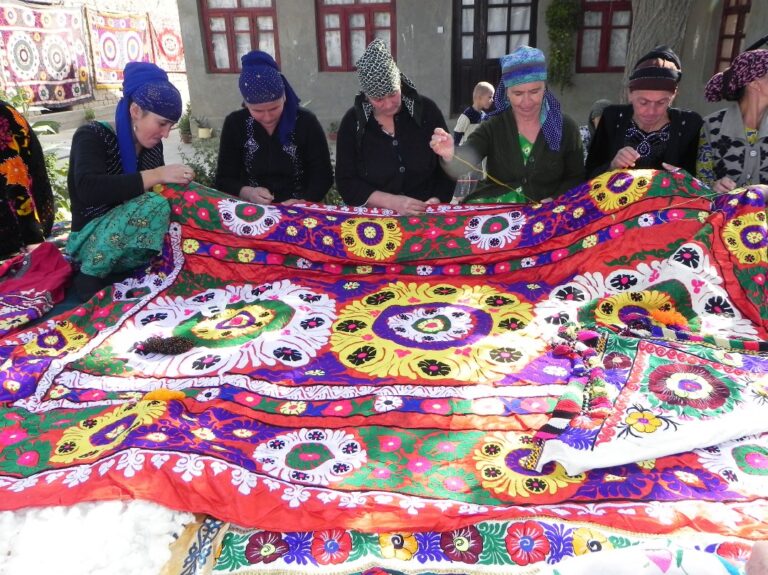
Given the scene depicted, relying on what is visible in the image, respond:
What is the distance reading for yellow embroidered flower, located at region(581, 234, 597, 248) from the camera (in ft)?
8.94

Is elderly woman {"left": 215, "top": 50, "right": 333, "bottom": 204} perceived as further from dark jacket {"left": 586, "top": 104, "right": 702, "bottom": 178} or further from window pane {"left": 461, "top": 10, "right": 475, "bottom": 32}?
window pane {"left": 461, "top": 10, "right": 475, "bottom": 32}

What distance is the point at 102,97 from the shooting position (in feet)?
47.0

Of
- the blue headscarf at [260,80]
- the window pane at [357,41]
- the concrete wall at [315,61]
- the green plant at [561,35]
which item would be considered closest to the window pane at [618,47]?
the green plant at [561,35]

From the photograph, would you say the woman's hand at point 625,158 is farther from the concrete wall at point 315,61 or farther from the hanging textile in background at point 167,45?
the hanging textile in background at point 167,45

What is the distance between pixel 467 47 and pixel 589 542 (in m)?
9.68

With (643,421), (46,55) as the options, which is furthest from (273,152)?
(46,55)

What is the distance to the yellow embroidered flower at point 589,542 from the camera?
1.47 metres

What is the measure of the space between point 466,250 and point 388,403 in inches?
42.1

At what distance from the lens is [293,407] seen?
2.07 m

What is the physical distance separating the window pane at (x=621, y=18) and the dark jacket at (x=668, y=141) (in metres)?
7.28

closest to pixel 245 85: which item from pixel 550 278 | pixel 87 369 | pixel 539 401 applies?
pixel 87 369

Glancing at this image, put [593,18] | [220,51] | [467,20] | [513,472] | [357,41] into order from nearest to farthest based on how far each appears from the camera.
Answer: [513,472] < [593,18] < [467,20] < [357,41] < [220,51]

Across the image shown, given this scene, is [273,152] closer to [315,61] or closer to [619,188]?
[619,188]

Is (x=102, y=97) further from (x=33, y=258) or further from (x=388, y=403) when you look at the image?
(x=388, y=403)
